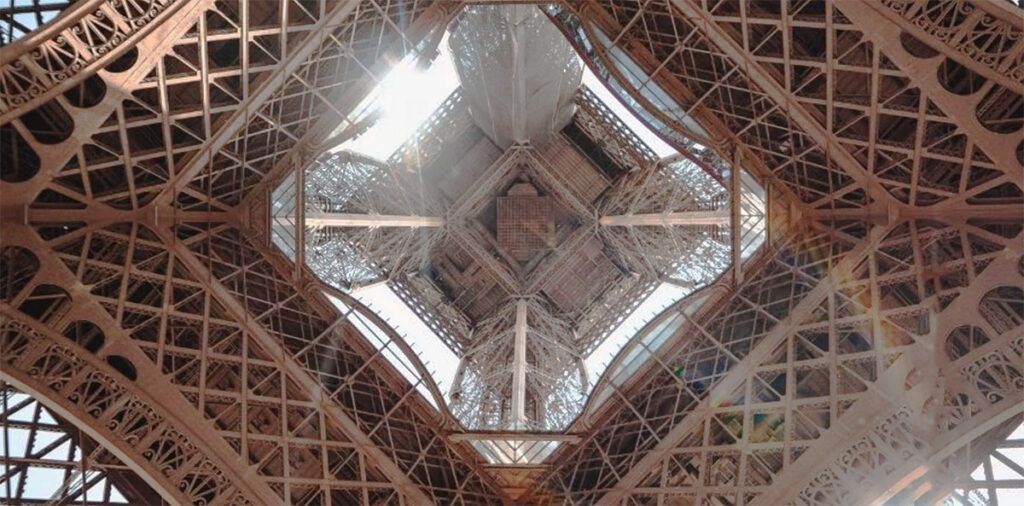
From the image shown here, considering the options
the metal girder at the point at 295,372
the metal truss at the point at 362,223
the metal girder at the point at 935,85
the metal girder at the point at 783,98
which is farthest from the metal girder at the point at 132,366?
the metal girder at the point at 935,85

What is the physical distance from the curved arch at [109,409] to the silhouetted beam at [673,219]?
9091 millimetres

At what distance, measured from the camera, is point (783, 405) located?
14.9m

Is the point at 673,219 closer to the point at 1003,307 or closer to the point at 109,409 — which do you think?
the point at 1003,307

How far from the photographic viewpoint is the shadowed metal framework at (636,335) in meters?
12.9

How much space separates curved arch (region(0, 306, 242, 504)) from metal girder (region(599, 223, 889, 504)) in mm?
6190

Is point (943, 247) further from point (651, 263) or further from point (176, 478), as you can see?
point (176, 478)

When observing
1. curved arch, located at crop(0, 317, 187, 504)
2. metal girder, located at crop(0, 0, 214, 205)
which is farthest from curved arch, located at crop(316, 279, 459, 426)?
metal girder, located at crop(0, 0, 214, 205)

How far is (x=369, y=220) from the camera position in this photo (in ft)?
62.0

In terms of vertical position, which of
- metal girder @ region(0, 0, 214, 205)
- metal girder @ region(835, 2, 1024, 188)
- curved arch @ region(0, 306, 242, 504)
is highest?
metal girder @ region(0, 0, 214, 205)

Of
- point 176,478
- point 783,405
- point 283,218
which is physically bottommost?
point 783,405

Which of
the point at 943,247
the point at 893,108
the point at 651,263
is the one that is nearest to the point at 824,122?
the point at 893,108

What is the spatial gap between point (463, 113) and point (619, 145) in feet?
12.7

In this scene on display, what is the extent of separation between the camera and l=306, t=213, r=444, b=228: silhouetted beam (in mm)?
17422

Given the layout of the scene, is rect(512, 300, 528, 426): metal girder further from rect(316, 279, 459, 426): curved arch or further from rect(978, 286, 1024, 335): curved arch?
rect(978, 286, 1024, 335): curved arch
